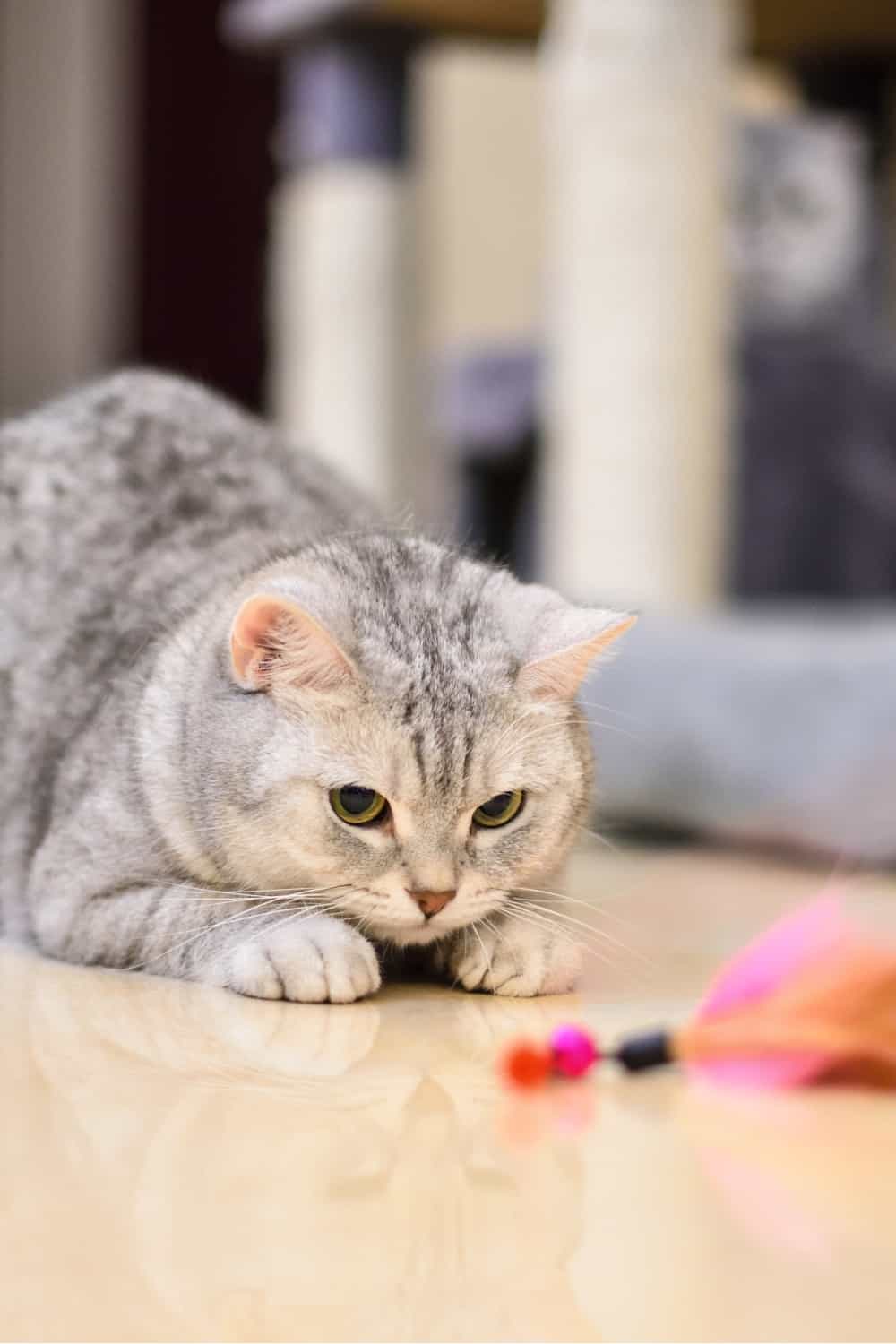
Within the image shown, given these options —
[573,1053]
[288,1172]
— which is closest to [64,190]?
[573,1053]

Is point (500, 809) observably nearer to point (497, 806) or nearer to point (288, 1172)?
point (497, 806)

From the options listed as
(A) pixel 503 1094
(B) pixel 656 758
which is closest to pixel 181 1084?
(A) pixel 503 1094

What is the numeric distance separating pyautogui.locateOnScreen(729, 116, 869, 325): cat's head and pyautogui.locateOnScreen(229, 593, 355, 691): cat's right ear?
2.56 m

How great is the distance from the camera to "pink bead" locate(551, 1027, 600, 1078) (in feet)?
3.73

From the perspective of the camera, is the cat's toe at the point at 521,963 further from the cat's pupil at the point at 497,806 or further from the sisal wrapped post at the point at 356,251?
the sisal wrapped post at the point at 356,251

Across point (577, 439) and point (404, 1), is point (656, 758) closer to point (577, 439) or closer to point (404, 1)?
point (577, 439)

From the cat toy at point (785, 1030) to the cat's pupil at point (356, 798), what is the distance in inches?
8.9

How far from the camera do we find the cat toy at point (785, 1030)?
3.59 feet

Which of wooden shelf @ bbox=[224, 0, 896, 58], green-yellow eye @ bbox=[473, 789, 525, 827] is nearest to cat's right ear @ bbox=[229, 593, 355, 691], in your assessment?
green-yellow eye @ bbox=[473, 789, 525, 827]

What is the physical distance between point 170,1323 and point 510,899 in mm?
643

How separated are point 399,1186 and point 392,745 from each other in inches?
16.1

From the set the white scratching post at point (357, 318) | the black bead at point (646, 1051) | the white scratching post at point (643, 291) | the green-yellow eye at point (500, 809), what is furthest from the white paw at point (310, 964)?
the white scratching post at point (357, 318)

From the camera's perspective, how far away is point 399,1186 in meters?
0.93

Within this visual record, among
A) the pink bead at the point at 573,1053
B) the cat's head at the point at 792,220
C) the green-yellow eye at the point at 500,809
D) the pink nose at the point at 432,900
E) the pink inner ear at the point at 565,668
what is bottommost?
the pink bead at the point at 573,1053
